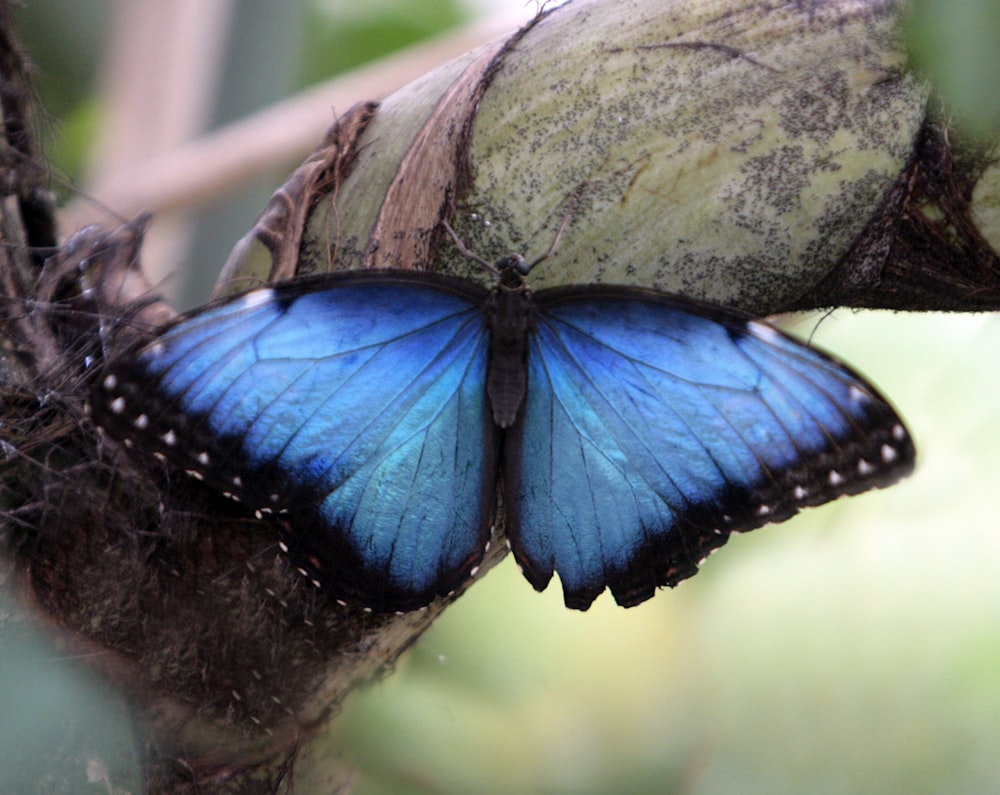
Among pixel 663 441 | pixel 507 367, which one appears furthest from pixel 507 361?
pixel 663 441

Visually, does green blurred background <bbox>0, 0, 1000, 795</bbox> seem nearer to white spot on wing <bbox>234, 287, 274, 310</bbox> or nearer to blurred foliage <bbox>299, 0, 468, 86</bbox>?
white spot on wing <bbox>234, 287, 274, 310</bbox>

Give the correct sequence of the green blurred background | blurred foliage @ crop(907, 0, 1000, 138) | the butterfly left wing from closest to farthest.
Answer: blurred foliage @ crop(907, 0, 1000, 138) < the butterfly left wing < the green blurred background

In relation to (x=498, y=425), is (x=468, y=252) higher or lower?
higher

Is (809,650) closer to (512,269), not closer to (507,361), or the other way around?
(507,361)

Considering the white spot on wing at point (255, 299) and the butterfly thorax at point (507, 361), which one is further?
the butterfly thorax at point (507, 361)

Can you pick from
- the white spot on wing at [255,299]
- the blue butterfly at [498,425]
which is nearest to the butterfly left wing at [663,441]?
the blue butterfly at [498,425]

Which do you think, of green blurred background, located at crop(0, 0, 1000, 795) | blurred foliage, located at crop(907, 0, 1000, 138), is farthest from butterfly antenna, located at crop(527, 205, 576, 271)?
green blurred background, located at crop(0, 0, 1000, 795)

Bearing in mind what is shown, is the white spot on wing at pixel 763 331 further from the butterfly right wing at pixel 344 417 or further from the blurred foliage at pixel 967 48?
the blurred foliage at pixel 967 48
